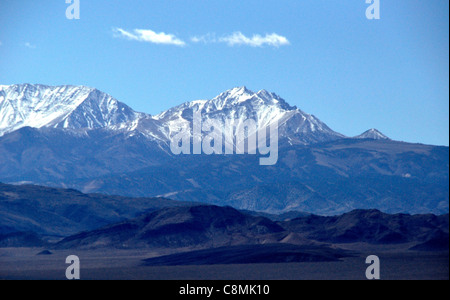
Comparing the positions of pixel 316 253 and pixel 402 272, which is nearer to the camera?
pixel 402 272

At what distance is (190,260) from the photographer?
186 m

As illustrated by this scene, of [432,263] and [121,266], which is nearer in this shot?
[432,263]
